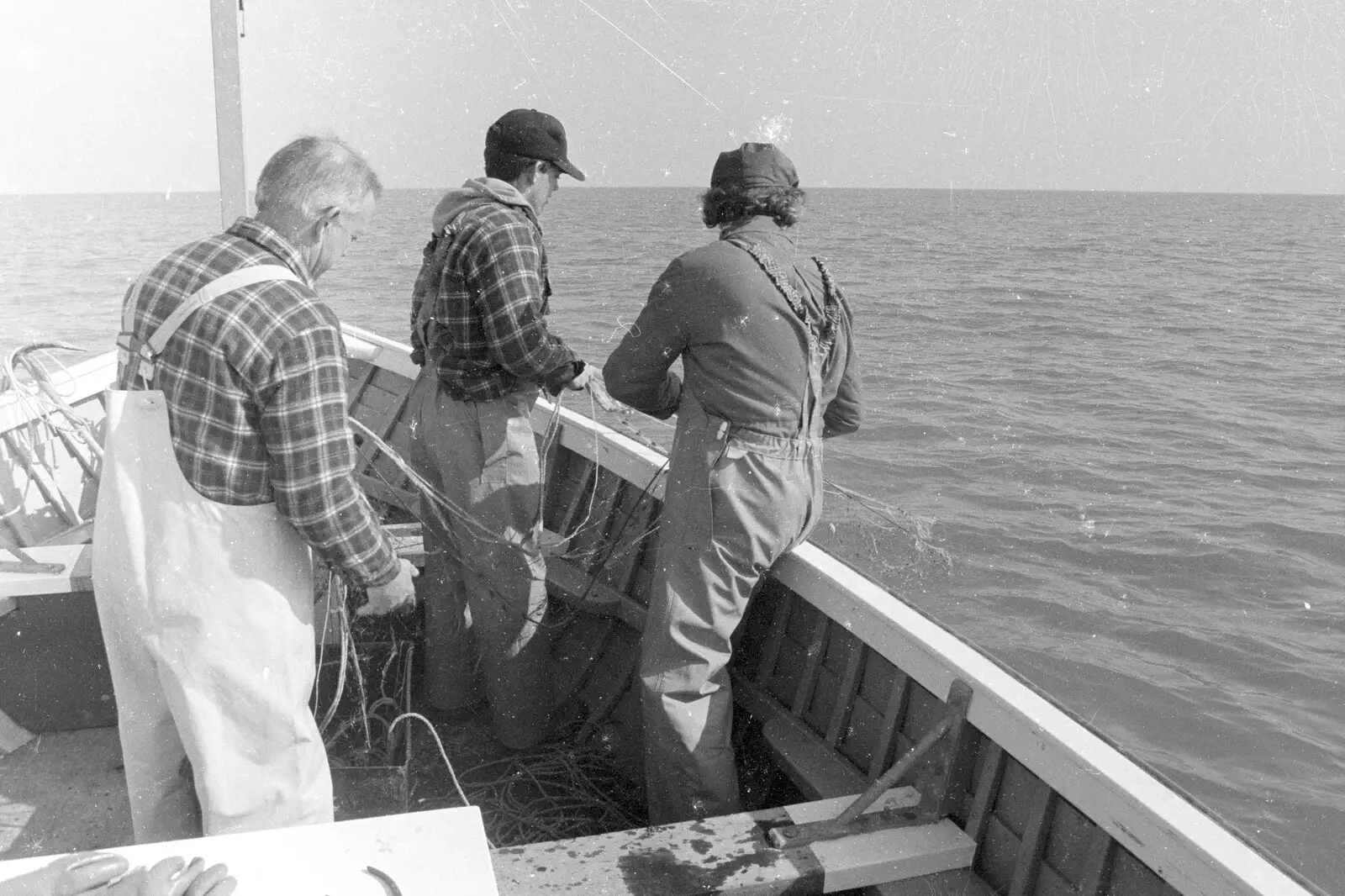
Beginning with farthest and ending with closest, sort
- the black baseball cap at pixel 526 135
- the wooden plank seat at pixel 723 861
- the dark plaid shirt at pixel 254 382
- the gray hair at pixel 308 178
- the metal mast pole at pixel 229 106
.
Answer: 1. the metal mast pole at pixel 229 106
2. the black baseball cap at pixel 526 135
3. the wooden plank seat at pixel 723 861
4. the gray hair at pixel 308 178
5. the dark plaid shirt at pixel 254 382

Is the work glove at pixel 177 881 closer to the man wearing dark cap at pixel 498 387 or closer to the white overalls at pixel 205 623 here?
the white overalls at pixel 205 623

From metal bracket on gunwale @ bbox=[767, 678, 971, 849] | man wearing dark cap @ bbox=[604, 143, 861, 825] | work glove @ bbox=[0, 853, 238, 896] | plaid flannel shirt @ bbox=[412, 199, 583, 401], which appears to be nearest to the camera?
work glove @ bbox=[0, 853, 238, 896]

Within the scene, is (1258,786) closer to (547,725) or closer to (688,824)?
(547,725)

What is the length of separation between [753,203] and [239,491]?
1.49 m

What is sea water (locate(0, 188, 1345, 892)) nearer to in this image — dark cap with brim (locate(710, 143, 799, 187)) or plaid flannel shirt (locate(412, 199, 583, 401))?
dark cap with brim (locate(710, 143, 799, 187))

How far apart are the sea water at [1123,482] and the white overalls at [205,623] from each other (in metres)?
1.76

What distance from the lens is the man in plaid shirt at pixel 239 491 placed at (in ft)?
6.91

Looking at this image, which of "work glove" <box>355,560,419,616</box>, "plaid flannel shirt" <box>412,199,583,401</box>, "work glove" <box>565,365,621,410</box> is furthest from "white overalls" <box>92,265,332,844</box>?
"work glove" <box>565,365,621,410</box>

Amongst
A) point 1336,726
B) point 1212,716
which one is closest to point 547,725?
point 1212,716

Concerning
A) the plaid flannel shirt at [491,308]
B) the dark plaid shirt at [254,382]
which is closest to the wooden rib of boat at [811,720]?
the plaid flannel shirt at [491,308]

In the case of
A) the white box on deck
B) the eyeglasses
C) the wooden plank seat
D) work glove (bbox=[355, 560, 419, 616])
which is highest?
the eyeglasses

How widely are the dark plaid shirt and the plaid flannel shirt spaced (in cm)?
110

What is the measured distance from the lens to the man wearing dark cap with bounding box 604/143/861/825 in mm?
2816

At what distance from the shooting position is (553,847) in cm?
247
